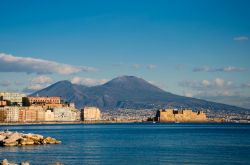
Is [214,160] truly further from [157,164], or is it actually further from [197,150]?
[197,150]

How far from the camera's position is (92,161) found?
46875mm

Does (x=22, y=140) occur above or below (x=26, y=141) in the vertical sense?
above

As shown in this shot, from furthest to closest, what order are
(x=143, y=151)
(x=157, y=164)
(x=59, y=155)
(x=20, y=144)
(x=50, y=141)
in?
1. (x=50, y=141)
2. (x=20, y=144)
3. (x=143, y=151)
4. (x=59, y=155)
5. (x=157, y=164)

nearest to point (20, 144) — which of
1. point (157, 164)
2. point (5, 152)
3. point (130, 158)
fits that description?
point (5, 152)

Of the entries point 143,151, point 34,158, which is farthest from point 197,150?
point 34,158

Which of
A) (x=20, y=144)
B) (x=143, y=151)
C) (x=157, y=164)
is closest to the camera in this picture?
(x=157, y=164)

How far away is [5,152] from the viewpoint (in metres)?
55.9

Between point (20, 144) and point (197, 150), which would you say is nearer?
point (197, 150)

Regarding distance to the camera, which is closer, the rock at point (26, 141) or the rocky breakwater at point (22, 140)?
the rocky breakwater at point (22, 140)

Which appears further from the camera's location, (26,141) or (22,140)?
(26,141)

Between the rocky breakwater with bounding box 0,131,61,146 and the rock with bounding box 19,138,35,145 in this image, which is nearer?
the rocky breakwater with bounding box 0,131,61,146

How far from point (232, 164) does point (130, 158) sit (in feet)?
30.8

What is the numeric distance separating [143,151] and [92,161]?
11983 millimetres

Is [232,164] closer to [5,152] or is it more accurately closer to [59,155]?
[59,155]
